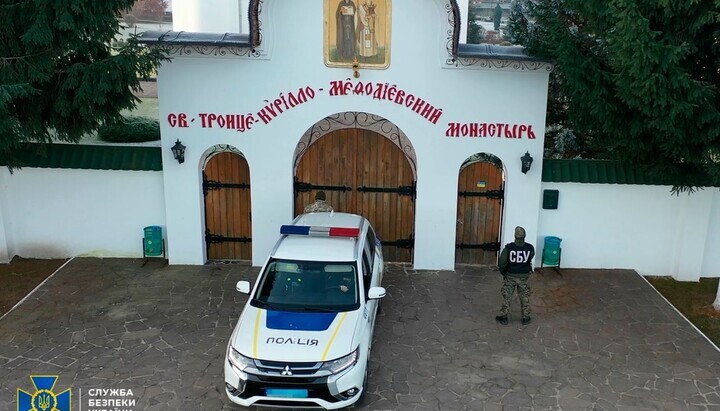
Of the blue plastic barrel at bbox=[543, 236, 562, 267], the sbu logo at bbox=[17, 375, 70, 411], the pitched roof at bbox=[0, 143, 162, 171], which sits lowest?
the sbu logo at bbox=[17, 375, 70, 411]

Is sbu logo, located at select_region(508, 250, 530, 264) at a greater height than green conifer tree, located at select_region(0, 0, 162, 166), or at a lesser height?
lesser

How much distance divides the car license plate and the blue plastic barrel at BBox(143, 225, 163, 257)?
256 inches

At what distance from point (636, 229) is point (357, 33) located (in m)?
7.14

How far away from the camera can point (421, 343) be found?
1034 centimetres

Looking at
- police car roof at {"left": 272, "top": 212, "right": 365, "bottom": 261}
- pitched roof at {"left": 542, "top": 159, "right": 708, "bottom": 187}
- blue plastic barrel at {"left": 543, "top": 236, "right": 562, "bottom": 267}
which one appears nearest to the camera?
police car roof at {"left": 272, "top": 212, "right": 365, "bottom": 261}

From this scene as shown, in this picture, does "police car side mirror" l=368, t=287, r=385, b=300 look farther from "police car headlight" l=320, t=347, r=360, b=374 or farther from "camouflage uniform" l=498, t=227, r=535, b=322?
"camouflage uniform" l=498, t=227, r=535, b=322

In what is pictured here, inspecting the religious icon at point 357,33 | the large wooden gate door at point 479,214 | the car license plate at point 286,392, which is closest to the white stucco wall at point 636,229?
the large wooden gate door at point 479,214

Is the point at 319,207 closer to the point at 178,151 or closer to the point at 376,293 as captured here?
the point at 178,151

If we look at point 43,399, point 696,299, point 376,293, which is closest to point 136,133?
point 43,399

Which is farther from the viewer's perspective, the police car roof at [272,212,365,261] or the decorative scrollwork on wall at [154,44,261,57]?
the decorative scrollwork on wall at [154,44,261,57]

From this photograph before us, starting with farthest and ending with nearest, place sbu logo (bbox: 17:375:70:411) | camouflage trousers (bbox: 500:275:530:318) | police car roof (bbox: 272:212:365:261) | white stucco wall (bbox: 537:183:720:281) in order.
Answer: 1. white stucco wall (bbox: 537:183:720:281)
2. camouflage trousers (bbox: 500:275:530:318)
3. police car roof (bbox: 272:212:365:261)
4. sbu logo (bbox: 17:375:70:411)

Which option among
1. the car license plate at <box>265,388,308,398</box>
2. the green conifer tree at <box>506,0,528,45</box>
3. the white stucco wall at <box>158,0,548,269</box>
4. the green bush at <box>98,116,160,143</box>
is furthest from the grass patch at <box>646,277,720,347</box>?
the green bush at <box>98,116,160,143</box>

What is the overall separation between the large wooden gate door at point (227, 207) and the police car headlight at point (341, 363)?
6119 mm

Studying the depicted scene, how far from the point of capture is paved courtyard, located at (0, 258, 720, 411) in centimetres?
891
